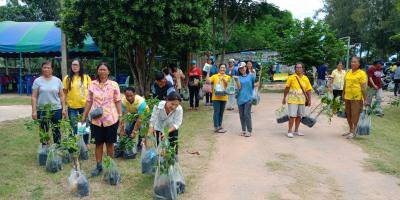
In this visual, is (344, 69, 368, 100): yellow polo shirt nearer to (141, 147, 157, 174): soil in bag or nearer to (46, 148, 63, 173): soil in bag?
(141, 147, 157, 174): soil in bag

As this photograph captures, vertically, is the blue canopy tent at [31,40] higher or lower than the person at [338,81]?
higher

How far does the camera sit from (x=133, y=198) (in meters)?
5.29

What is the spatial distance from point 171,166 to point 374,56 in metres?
46.7

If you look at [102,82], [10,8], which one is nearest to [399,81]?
[102,82]

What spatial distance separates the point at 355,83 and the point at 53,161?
6134 mm

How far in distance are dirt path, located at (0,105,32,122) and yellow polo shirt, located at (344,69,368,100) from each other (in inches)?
338

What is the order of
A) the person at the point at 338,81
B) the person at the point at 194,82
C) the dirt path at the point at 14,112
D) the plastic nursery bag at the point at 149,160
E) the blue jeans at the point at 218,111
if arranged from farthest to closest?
the person at the point at 194,82
the person at the point at 338,81
the dirt path at the point at 14,112
the blue jeans at the point at 218,111
the plastic nursery bag at the point at 149,160

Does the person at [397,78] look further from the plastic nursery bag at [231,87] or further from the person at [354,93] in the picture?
the plastic nursery bag at [231,87]

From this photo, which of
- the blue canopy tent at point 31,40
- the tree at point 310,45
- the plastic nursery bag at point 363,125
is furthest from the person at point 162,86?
the tree at point 310,45

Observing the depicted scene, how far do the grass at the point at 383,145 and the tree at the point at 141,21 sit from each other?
5.38 m

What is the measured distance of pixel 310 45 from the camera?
1970 cm

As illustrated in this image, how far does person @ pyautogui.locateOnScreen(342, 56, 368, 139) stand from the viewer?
9.00 m

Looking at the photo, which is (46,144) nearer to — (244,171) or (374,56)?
(244,171)

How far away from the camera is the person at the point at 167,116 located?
555 cm
